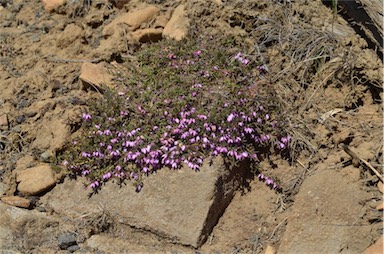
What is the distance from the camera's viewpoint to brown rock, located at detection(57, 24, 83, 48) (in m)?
5.36

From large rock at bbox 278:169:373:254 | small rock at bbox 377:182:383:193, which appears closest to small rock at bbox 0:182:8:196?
large rock at bbox 278:169:373:254

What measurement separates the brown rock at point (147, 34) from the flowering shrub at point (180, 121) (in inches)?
18.1

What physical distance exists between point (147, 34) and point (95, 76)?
0.69 m

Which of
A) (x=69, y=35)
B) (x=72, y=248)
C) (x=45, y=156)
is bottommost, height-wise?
(x=72, y=248)

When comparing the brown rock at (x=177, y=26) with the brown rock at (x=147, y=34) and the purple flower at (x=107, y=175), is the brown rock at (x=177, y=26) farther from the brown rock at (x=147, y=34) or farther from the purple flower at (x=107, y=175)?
the purple flower at (x=107, y=175)

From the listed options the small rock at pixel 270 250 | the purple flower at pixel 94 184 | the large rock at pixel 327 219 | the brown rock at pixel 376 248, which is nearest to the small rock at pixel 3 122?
the purple flower at pixel 94 184

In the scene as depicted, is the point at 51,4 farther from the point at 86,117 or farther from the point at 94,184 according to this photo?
the point at 94,184

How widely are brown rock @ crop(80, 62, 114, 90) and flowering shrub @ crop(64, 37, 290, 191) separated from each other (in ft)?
0.74

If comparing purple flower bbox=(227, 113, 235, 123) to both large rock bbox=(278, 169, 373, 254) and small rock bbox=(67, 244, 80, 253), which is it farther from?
small rock bbox=(67, 244, 80, 253)

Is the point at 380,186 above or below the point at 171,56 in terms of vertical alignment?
below

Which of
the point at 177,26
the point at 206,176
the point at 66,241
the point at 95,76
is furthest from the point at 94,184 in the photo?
the point at 177,26

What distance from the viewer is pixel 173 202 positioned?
14.3ft

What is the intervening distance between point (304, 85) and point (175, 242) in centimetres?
186

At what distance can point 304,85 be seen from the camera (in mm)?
4945
